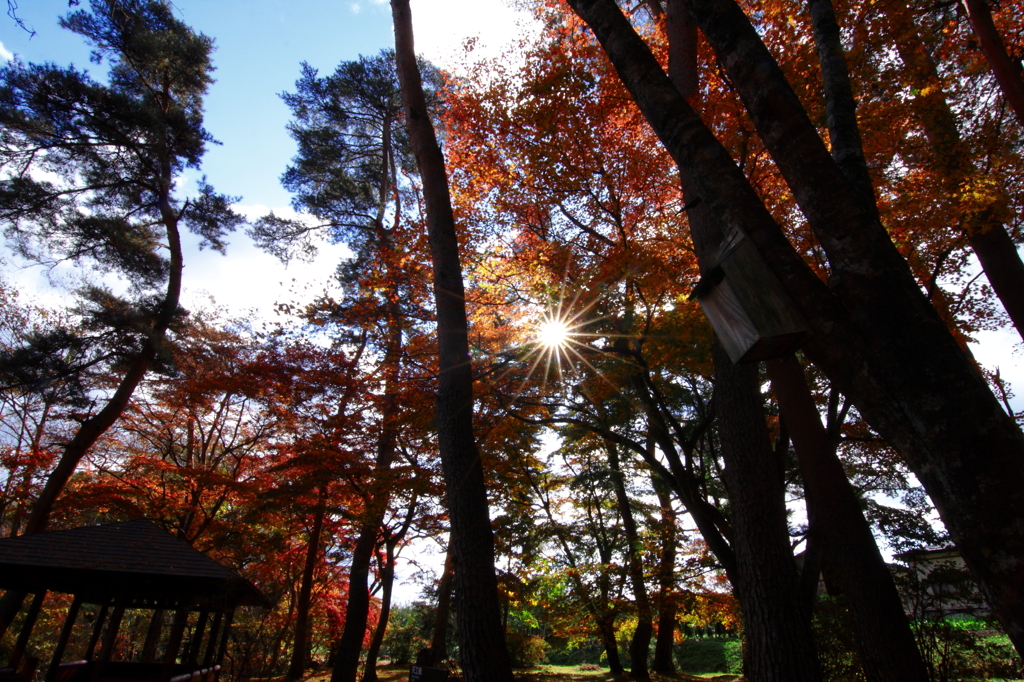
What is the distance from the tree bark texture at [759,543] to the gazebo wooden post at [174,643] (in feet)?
25.9

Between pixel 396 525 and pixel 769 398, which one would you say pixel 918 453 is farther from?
pixel 396 525

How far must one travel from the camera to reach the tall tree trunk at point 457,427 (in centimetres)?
396

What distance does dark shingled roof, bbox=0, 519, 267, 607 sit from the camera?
7531 mm

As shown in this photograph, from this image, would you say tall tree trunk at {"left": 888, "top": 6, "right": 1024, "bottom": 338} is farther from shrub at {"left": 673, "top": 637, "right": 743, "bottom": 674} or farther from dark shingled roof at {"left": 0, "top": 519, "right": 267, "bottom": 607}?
shrub at {"left": 673, "top": 637, "right": 743, "bottom": 674}

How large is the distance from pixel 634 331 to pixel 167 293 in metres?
12.0

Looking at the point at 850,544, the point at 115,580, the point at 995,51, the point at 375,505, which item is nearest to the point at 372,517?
the point at 375,505

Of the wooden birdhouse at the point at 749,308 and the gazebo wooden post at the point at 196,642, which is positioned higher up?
the wooden birdhouse at the point at 749,308

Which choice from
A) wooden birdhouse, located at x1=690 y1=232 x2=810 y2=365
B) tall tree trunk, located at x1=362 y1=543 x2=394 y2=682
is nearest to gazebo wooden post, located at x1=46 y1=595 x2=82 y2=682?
tall tree trunk, located at x1=362 y1=543 x2=394 y2=682

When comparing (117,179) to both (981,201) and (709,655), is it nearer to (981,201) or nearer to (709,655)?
(981,201)

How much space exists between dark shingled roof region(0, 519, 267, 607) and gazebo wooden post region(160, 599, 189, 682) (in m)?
0.29

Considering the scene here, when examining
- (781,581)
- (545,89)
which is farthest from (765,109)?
(545,89)

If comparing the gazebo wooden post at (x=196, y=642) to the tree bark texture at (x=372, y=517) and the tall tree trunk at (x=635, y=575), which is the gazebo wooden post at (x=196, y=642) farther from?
the tall tree trunk at (x=635, y=575)

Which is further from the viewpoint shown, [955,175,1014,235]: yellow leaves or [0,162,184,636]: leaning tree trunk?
[0,162,184,636]: leaning tree trunk

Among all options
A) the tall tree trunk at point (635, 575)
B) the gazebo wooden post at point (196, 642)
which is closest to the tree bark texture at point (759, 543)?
the tall tree trunk at point (635, 575)
